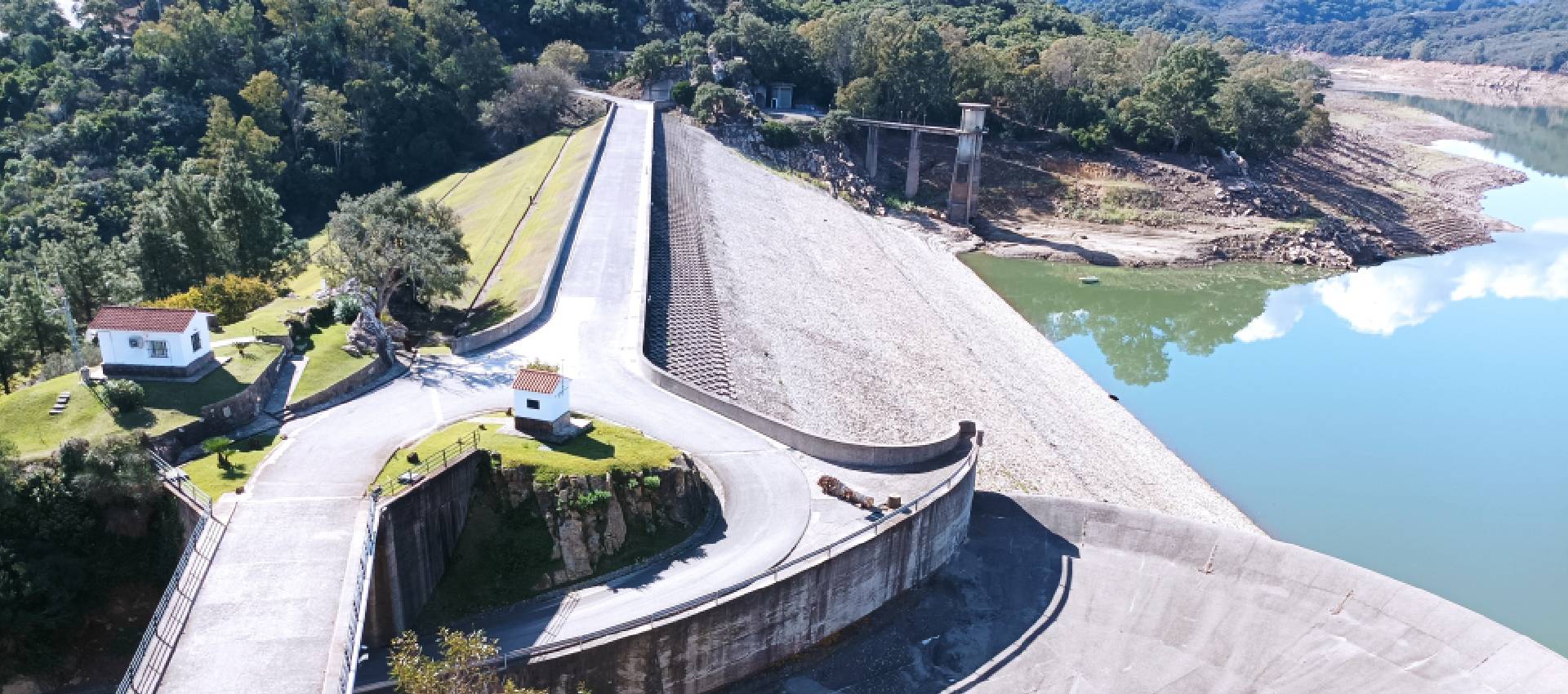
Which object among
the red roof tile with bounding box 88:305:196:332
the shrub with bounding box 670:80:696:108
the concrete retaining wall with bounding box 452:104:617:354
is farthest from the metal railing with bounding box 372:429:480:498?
the shrub with bounding box 670:80:696:108

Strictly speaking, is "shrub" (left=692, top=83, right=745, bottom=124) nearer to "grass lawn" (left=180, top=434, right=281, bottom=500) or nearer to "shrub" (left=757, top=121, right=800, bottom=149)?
"shrub" (left=757, top=121, right=800, bottom=149)

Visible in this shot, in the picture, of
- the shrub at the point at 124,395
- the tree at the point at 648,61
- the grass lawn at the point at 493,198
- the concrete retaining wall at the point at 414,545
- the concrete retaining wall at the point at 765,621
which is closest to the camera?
the concrete retaining wall at the point at 765,621

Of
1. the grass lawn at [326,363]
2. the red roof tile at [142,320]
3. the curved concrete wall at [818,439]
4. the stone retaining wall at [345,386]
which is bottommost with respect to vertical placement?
the curved concrete wall at [818,439]

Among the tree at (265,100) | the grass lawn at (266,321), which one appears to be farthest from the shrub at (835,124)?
the grass lawn at (266,321)

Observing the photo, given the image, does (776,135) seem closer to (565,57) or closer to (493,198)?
(565,57)

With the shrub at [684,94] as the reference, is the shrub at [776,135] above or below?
below

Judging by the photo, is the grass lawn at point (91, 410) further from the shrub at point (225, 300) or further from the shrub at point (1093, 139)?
the shrub at point (1093, 139)

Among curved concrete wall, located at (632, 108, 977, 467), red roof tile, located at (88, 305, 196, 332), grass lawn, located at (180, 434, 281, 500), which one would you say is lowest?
curved concrete wall, located at (632, 108, 977, 467)
